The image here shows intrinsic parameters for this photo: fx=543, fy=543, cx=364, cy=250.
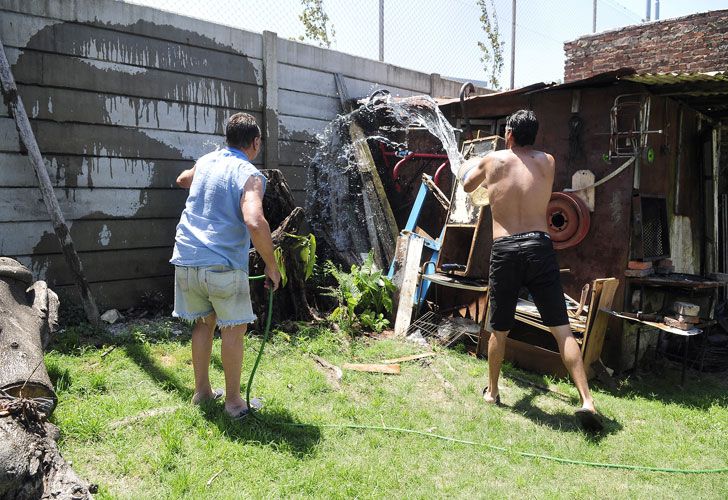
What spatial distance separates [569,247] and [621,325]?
88cm

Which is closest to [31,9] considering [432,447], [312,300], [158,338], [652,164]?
→ [158,338]

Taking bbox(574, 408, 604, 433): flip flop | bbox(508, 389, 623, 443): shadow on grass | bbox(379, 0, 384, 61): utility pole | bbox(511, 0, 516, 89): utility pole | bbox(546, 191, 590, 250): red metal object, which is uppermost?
bbox(511, 0, 516, 89): utility pole

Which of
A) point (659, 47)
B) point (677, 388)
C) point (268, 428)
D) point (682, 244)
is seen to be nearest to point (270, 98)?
point (268, 428)

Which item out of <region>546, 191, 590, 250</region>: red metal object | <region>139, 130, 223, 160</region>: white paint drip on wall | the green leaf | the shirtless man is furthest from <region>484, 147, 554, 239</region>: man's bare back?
<region>139, 130, 223, 160</region>: white paint drip on wall

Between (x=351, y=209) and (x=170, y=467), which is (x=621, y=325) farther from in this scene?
(x=170, y=467)

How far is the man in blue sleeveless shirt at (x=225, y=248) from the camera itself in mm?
3297

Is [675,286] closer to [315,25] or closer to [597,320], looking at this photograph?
[597,320]

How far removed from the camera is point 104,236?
5.15 metres

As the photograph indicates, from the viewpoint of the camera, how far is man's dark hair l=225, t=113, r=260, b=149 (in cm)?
344

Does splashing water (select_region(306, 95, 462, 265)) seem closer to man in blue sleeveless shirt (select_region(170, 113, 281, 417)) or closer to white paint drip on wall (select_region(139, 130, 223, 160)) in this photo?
white paint drip on wall (select_region(139, 130, 223, 160))

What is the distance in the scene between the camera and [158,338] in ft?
15.6

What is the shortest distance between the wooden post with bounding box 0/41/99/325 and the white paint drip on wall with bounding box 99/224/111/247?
39 centimetres

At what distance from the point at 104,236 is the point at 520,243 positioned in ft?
12.4

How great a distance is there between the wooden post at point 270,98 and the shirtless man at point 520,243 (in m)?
2.96
